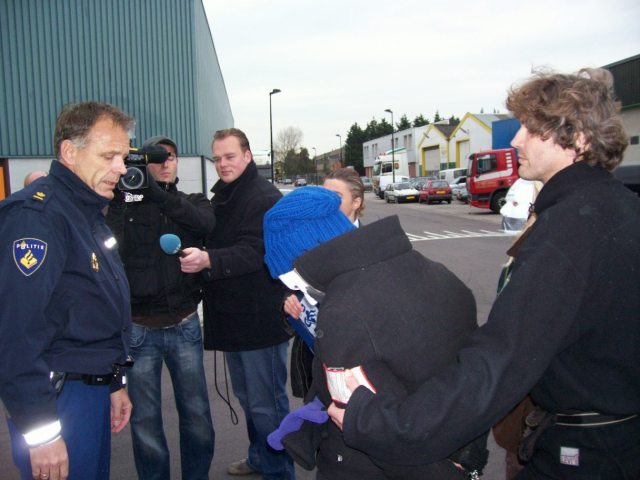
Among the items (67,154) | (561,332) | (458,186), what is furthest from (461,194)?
(561,332)

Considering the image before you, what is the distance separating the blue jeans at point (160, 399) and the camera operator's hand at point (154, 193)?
2.43 feet

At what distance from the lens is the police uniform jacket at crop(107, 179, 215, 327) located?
3.01 metres

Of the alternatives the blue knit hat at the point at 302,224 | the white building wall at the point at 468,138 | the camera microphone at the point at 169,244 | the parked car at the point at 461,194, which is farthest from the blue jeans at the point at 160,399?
the white building wall at the point at 468,138

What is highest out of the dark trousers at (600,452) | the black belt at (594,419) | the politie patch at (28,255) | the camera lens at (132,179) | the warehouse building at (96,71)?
the warehouse building at (96,71)

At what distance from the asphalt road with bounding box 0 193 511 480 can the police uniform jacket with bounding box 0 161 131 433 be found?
1.28m

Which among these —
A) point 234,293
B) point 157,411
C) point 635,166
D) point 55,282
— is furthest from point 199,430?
point 635,166

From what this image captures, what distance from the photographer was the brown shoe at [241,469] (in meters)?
3.52

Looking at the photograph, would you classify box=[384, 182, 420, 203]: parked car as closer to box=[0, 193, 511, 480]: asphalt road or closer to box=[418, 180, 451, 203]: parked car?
box=[418, 180, 451, 203]: parked car

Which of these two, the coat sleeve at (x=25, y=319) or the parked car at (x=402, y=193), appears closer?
the coat sleeve at (x=25, y=319)

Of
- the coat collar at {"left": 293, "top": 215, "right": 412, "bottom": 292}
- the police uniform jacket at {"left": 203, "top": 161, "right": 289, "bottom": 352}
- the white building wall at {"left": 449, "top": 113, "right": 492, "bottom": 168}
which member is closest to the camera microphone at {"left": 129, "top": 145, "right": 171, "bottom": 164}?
the police uniform jacket at {"left": 203, "top": 161, "right": 289, "bottom": 352}

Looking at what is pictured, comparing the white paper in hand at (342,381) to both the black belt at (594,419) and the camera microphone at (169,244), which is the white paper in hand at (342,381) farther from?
the camera microphone at (169,244)

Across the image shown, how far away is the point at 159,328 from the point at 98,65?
32.7 feet

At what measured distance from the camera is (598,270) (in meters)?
1.30

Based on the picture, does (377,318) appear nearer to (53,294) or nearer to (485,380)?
(485,380)
